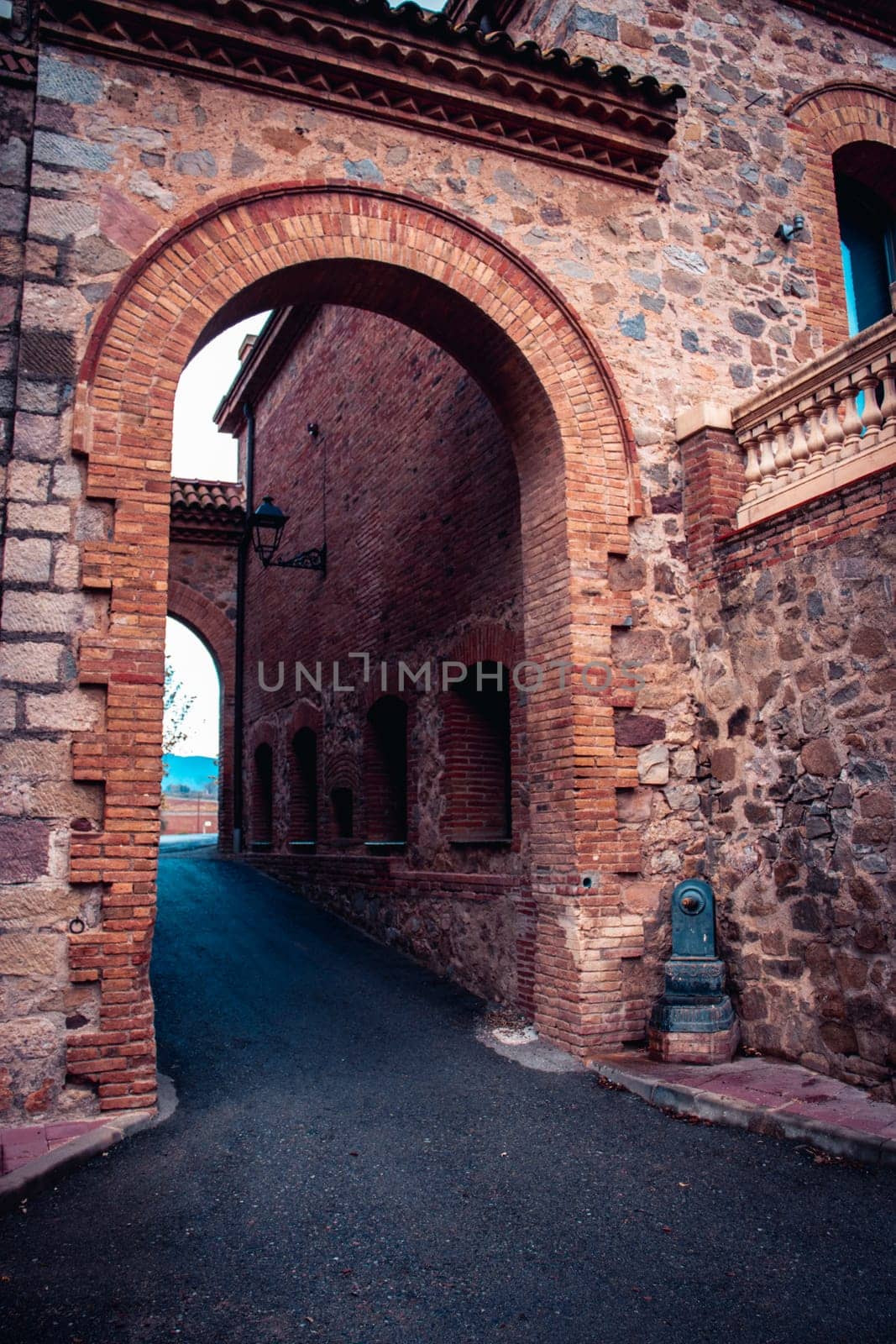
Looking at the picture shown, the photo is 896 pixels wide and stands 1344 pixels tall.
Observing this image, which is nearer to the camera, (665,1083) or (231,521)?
(665,1083)

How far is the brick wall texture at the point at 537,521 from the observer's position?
4.84 metres

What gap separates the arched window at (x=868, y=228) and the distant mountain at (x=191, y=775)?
1130 inches

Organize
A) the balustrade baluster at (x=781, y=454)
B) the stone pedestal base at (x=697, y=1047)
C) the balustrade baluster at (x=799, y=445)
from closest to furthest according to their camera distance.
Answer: the stone pedestal base at (x=697, y=1047) < the balustrade baluster at (x=799, y=445) < the balustrade baluster at (x=781, y=454)

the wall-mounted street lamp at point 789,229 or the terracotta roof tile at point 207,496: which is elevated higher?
the terracotta roof tile at point 207,496

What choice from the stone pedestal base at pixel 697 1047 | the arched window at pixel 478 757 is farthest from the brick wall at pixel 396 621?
the stone pedestal base at pixel 697 1047

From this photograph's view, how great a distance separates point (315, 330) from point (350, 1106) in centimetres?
1074

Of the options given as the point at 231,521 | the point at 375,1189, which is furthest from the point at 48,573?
the point at 231,521

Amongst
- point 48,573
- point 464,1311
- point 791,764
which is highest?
point 48,573

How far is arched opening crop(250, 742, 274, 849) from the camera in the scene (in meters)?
14.3

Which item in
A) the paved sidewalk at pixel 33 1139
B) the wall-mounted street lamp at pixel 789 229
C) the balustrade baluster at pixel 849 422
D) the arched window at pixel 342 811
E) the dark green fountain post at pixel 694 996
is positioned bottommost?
the paved sidewalk at pixel 33 1139

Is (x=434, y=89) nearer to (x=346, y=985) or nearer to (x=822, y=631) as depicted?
(x=822, y=631)

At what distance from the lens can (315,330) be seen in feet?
42.9

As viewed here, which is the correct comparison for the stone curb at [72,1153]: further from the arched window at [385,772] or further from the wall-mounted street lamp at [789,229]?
the wall-mounted street lamp at [789,229]

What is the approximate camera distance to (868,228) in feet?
30.8
